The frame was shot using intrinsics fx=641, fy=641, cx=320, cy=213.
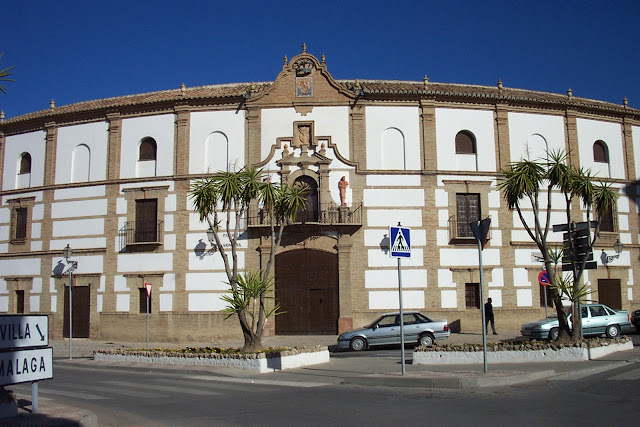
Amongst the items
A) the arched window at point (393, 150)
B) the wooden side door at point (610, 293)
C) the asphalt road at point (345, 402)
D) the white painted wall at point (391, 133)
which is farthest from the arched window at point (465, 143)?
the asphalt road at point (345, 402)

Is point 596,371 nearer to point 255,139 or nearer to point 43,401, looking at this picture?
point 43,401

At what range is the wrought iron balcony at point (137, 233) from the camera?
29.7m

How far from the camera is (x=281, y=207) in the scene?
20.3 m

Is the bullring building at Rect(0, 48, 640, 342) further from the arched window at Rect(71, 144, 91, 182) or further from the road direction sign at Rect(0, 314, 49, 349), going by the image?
the road direction sign at Rect(0, 314, 49, 349)

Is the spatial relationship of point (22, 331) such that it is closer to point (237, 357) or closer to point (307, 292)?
point (237, 357)

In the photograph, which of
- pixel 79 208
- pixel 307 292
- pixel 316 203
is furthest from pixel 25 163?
pixel 307 292

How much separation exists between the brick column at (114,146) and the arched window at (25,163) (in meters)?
5.21

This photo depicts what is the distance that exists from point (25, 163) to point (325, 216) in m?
16.5

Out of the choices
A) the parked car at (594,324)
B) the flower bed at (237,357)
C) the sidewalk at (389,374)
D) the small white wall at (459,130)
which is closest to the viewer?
the sidewalk at (389,374)

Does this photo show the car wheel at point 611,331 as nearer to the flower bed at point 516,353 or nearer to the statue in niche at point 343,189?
the flower bed at point 516,353

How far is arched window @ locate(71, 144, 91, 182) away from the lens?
103 feet

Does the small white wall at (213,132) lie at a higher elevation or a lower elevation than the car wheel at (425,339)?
higher

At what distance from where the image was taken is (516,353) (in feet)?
52.8

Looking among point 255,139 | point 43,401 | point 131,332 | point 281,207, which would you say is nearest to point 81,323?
point 131,332
